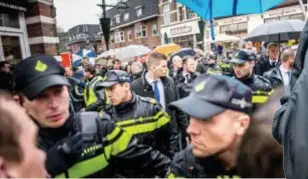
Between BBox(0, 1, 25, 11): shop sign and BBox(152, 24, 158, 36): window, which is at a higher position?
BBox(152, 24, 158, 36): window

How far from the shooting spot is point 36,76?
164cm

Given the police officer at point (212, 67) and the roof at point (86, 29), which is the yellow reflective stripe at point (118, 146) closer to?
the police officer at point (212, 67)

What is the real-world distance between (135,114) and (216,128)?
1.50m

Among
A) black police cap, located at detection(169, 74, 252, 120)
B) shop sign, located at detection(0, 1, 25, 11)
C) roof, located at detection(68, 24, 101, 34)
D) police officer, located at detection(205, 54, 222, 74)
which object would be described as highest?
roof, located at detection(68, 24, 101, 34)

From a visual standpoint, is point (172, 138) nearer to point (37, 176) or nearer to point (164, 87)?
point (164, 87)

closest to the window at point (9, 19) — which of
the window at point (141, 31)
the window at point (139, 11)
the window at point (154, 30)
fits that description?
the window at point (154, 30)

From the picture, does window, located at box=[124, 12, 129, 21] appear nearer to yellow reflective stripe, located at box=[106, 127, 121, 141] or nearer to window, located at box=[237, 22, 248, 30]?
window, located at box=[237, 22, 248, 30]

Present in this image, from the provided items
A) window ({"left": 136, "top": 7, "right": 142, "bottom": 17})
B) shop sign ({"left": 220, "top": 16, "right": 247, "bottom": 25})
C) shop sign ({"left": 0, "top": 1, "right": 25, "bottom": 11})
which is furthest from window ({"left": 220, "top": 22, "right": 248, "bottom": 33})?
shop sign ({"left": 0, "top": 1, "right": 25, "bottom": 11})

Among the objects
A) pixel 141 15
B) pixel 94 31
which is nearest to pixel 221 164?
pixel 141 15

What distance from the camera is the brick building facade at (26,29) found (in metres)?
6.44

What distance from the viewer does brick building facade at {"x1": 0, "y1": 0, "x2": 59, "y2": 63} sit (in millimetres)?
6441

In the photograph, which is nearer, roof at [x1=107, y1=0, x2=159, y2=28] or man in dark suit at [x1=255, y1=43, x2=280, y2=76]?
man in dark suit at [x1=255, y1=43, x2=280, y2=76]

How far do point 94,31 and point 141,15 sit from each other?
1342 inches

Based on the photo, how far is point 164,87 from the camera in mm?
4180
